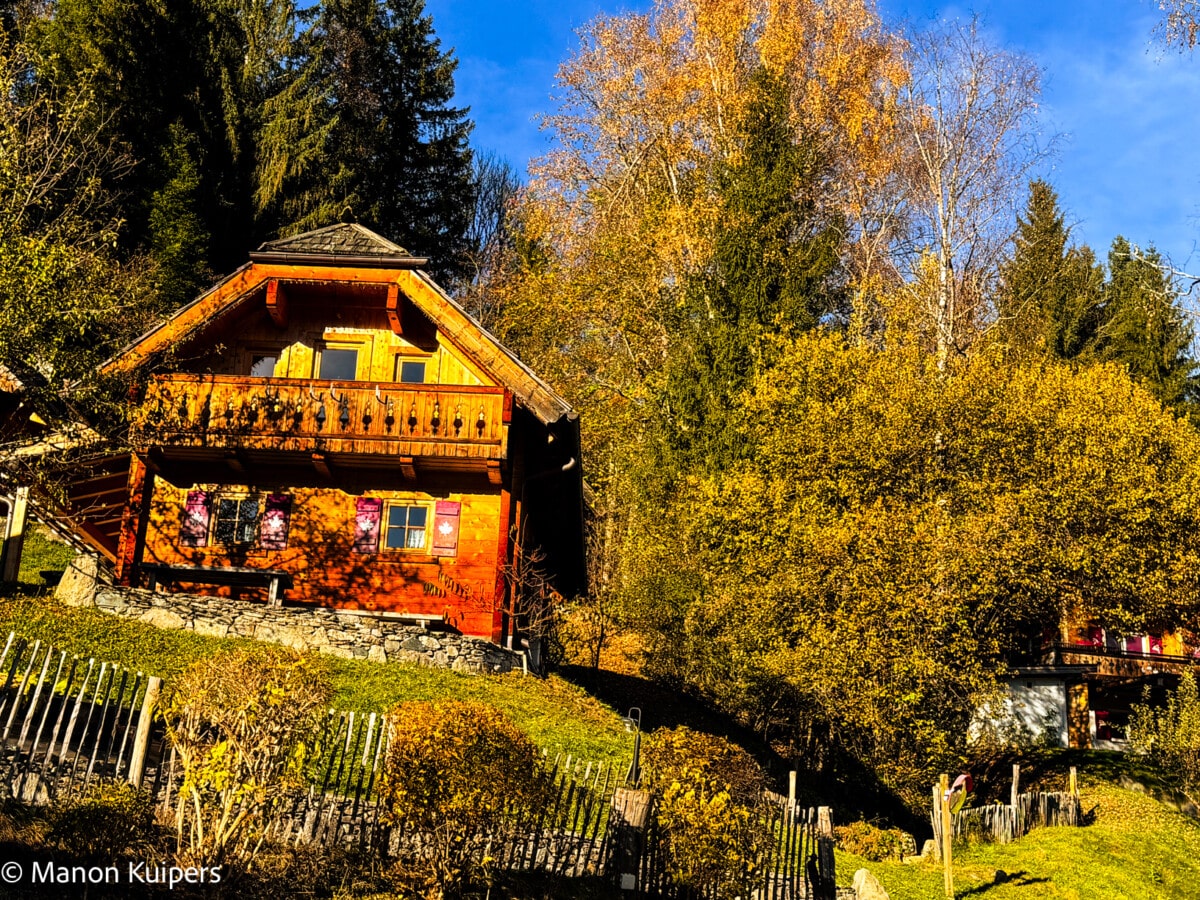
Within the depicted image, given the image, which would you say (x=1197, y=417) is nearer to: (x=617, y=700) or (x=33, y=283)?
(x=617, y=700)

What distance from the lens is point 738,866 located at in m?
11.4

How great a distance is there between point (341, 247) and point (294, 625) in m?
9.20

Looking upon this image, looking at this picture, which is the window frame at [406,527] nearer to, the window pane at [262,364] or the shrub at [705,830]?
the window pane at [262,364]

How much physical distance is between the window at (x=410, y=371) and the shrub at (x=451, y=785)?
16.2m

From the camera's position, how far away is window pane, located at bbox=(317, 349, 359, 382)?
2561 cm

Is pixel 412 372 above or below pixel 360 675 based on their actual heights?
above

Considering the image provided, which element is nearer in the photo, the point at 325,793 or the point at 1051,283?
the point at 325,793

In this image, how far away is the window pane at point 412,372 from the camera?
25.5 m

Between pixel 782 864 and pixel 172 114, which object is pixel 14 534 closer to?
pixel 782 864

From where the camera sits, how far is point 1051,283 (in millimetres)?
47781

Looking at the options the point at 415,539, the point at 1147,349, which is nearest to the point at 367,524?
the point at 415,539

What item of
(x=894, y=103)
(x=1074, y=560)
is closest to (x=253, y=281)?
(x=1074, y=560)

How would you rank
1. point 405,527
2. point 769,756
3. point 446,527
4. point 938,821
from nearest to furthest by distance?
point 938,821
point 446,527
point 405,527
point 769,756

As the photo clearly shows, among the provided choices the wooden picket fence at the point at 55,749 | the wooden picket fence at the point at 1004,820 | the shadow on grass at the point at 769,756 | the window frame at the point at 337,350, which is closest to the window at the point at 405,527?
the window frame at the point at 337,350
